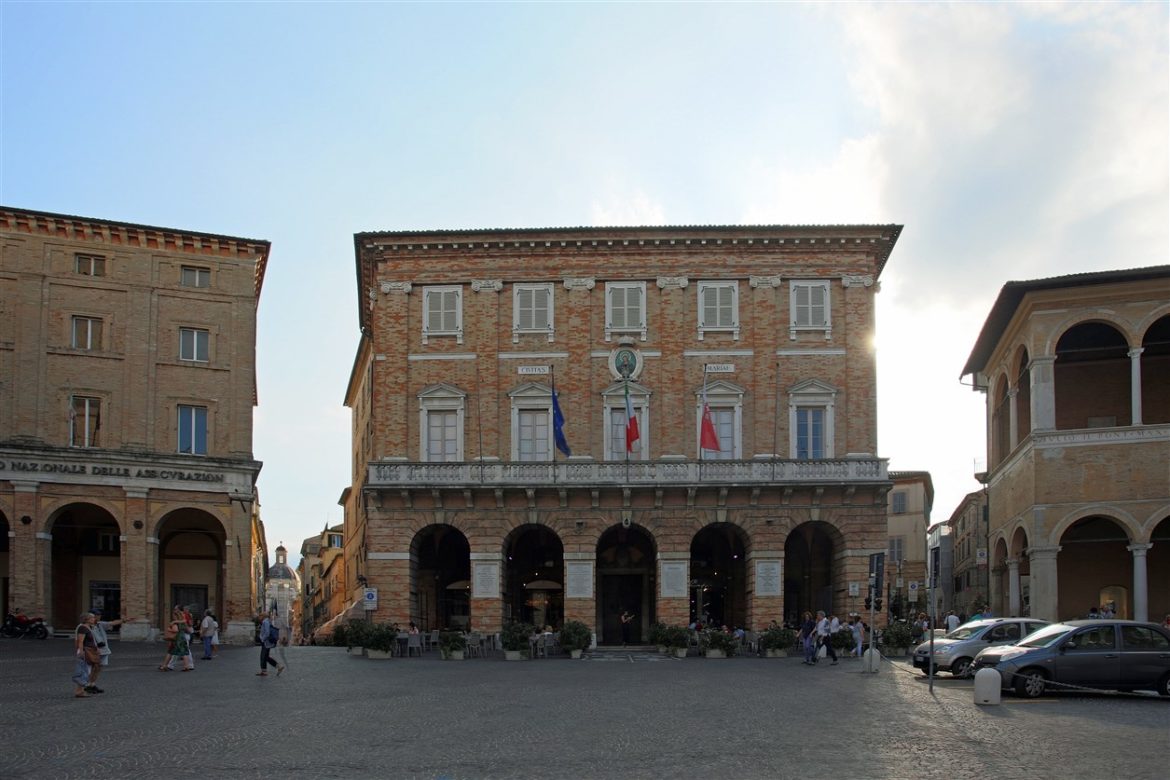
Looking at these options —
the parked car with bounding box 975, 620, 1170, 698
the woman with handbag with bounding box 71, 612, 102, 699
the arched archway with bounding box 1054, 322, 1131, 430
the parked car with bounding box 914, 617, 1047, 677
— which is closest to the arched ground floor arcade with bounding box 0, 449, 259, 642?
the woman with handbag with bounding box 71, 612, 102, 699

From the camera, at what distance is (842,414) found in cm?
4719

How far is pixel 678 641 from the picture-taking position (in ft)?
134

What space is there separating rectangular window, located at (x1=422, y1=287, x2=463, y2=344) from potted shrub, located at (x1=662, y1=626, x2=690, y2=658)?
14.1 metres

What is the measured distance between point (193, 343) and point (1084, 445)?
29953mm

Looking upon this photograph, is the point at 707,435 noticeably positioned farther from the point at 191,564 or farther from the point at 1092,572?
the point at 191,564

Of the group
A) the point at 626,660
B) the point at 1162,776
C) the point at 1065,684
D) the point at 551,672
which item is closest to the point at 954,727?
the point at 1162,776

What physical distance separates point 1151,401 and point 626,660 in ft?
63.1

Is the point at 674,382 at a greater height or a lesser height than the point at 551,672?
greater

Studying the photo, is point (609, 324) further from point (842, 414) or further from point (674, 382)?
point (842, 414)

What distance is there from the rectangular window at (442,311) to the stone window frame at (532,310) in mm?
1998

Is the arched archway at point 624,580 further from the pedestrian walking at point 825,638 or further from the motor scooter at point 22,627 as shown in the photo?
the motor scooter at point 22,627

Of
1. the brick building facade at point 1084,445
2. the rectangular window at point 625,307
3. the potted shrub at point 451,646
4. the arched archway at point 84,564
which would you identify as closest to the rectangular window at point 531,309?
the rectangular window at point 625,307

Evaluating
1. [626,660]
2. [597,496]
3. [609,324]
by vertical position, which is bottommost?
[626,660]

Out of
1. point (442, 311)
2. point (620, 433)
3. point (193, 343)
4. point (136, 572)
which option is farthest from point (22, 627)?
point (620, 433)
